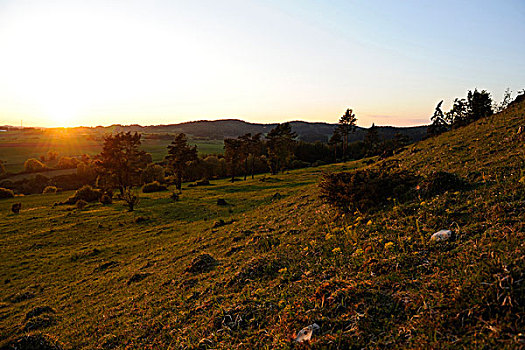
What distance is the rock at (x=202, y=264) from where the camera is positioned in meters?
12.7

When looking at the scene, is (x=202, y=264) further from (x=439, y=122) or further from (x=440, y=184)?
(x=439, y=122)

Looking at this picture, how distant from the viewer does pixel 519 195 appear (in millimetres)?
7645

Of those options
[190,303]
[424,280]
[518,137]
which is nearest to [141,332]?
[190,303]

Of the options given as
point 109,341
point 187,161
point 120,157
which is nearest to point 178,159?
point 120,157

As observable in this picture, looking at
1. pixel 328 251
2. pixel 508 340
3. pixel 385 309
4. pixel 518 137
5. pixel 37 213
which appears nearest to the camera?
pixel 508 340

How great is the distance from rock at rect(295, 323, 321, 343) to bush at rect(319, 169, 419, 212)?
21.8ft

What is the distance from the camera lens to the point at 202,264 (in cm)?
1309

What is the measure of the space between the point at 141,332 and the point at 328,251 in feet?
21.3

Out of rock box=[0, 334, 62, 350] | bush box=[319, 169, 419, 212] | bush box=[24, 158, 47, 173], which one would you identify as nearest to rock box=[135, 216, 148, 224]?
rock box=[0, 334, 62, 350]

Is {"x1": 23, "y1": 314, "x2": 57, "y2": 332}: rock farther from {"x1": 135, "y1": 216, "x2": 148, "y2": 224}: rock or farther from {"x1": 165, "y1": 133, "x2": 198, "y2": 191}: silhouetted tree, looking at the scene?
{"x1": 165, "y1": 133, "x2": 198, "y2": 191}: silhouetted tree

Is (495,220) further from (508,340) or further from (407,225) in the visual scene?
(508,340)

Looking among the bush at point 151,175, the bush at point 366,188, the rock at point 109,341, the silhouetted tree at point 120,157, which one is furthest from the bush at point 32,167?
the bush at point 366,188

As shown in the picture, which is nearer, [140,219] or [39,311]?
[39,311]

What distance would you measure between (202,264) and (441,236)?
1004 centimetres
